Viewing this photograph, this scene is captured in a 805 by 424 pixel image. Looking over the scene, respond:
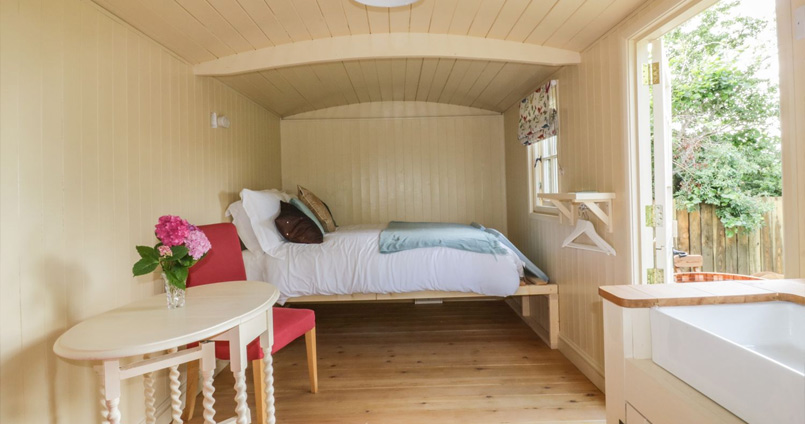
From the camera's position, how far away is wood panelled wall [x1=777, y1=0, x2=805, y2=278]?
1.17 m

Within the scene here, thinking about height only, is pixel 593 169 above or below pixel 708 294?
above

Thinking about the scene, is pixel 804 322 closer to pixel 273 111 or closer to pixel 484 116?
pixel 484 116

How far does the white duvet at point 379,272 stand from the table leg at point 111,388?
1431 mm

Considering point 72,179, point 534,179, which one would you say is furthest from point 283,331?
point 534,179

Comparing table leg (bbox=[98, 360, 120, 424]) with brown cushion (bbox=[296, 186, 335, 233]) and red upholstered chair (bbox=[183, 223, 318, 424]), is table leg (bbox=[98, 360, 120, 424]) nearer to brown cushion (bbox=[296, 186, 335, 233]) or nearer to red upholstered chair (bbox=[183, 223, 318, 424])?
red upholstered chair (bbox=[183, 223, 318, 424])

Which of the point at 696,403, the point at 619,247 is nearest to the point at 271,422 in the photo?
the point at 696,403

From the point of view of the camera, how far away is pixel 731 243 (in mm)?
3176

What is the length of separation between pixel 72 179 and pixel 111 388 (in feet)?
2.79

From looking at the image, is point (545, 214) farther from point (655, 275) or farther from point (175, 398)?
point (175, 398)

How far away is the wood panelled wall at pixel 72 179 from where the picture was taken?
50.6 inches

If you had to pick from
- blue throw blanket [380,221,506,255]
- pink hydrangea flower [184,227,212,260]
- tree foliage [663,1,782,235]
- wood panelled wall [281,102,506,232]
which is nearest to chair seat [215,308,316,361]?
pink hydrangea flower [184,227,212,260]

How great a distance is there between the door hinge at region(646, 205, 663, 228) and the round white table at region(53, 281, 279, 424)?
71.2 inches

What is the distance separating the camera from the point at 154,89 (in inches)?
80.4

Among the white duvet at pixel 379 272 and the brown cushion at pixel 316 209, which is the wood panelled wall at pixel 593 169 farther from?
the brown cushion at pixel 316 209
